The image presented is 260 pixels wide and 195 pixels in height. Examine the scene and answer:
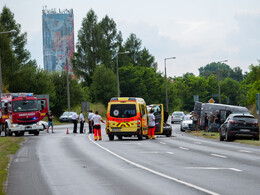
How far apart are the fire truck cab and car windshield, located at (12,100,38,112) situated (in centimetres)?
996

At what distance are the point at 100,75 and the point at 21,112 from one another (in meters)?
57.8

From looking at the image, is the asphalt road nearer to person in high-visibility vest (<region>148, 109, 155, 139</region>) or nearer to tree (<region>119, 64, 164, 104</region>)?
person in high-visibility vest (<region>148, 109, 155, 139</region>)

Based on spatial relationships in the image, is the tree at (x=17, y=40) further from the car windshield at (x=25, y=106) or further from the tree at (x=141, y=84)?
the car windshield at (x=25, y=106)

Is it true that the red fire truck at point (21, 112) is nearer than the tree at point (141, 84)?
Yes

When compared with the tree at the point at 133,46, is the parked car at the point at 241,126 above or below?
below

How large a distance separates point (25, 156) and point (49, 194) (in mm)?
11323

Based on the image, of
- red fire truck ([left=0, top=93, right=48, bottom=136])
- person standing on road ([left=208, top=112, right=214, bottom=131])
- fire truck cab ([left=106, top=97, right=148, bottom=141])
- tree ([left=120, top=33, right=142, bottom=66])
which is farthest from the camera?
tree ([left=120, top=33, right=142, bottom=66])

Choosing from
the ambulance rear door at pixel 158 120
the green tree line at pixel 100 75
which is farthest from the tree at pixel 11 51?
the ambulance rear door at pixel 158 120

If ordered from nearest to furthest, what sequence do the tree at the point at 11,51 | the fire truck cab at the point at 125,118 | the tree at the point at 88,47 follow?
the fire truck cab at the point at 125,118
the tree at the point at 11,51
the tree at the point at 88,47

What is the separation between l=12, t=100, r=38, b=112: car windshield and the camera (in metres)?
40.1

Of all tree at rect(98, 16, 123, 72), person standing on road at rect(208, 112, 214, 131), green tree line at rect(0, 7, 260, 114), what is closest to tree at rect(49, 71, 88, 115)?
green tree line at rect(0, 7, 260, 114)

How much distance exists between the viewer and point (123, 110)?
32.0 metres

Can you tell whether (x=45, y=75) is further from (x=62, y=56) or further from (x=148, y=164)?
(x=62, y=56)

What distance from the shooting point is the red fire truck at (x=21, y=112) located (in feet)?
131
